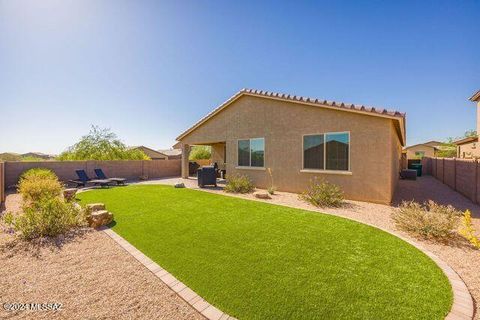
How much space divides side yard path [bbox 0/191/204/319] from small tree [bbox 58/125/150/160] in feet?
89.6

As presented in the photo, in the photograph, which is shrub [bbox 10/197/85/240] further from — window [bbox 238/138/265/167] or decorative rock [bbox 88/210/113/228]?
window [bbox 238/138/265/167]

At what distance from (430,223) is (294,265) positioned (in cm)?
414

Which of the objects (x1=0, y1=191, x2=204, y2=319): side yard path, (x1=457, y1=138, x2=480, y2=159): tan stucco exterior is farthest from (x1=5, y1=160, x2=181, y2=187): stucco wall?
(x1=457, y1=138, x2=480, y2=159): tan stucco exterior

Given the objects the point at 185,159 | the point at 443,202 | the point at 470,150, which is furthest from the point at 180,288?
the point at 470,150

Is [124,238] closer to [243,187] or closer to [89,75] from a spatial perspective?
[243,187]

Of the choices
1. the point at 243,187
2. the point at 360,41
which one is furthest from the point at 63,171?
the point at 360,41

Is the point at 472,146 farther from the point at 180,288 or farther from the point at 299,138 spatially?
the point at 180,288

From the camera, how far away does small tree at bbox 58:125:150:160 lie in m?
28.2

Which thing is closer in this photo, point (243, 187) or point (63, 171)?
point (243, 187)

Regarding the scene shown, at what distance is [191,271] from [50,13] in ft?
37.2

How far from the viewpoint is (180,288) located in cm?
319

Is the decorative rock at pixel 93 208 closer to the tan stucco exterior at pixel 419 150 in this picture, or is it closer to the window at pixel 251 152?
the window at pixel 251 152

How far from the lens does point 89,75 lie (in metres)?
12.1

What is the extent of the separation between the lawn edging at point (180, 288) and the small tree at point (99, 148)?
28.7 meters
